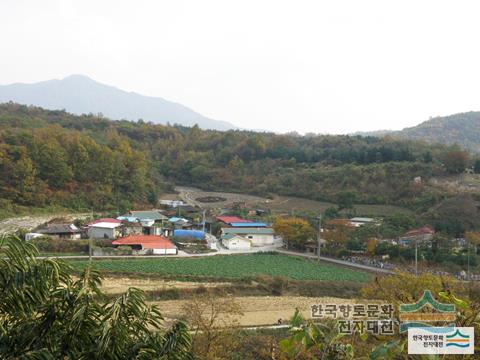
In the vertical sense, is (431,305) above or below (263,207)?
above

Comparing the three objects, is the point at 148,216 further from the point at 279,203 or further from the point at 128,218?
the point at 279,203

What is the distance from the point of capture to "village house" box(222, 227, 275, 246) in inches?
1233

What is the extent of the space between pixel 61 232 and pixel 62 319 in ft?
87.4

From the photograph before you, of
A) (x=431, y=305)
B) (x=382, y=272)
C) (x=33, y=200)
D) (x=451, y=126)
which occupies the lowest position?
(x=382, y=272)

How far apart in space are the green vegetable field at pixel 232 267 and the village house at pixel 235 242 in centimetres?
271

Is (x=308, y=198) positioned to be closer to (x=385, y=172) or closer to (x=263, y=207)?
(x=263, y=207)

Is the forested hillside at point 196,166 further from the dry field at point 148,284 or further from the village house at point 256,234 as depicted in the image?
the dry field at point 148,284

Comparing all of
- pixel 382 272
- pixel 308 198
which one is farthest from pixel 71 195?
→ pixel 382 272

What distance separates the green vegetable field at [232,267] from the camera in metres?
22.3

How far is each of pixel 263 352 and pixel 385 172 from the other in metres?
32.5

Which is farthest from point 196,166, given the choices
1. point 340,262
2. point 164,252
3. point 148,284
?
point 148,284

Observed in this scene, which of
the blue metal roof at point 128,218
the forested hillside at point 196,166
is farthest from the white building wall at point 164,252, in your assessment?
the forested hillside at point 196,166

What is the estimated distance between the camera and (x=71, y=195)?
36.2m

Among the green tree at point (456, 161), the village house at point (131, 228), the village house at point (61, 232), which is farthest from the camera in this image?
the green tree at point (456, 161)
